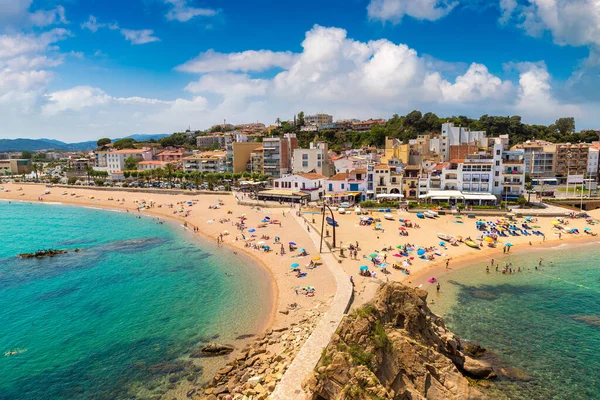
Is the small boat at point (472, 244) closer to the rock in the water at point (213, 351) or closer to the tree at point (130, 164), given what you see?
the rock in the water at point (213, 351)

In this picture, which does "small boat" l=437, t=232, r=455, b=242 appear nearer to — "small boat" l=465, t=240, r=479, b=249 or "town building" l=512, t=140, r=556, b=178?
"small boat" l=465, t=240, r=479, b=249

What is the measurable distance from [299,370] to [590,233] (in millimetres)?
44110

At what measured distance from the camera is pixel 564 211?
51125mm

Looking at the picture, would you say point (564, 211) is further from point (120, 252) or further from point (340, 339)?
point (120, 252)

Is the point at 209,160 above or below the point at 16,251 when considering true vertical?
above

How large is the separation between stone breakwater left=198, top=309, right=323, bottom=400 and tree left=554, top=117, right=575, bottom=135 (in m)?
118

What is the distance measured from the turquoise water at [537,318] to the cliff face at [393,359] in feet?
9.04

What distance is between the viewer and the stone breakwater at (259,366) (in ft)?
53.1

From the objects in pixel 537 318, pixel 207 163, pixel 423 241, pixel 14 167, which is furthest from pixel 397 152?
pixel 14 167

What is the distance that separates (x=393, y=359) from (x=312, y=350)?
3.78 m

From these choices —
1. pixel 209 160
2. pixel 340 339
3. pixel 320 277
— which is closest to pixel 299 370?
pixel 340 339

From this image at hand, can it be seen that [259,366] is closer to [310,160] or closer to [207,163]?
[310,160]

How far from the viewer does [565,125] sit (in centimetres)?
10950

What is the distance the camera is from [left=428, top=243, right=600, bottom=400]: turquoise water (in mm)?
18109
